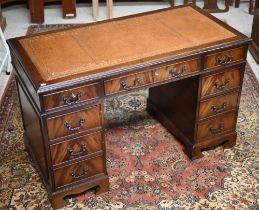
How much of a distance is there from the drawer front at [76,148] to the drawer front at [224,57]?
0.77 m

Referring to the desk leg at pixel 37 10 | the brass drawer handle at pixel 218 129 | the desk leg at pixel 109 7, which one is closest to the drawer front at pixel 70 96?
the brass drawer handle at pixel 218 129

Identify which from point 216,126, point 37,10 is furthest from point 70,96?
point 37,10

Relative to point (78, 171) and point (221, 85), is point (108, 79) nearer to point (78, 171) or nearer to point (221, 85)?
point (78, 171)

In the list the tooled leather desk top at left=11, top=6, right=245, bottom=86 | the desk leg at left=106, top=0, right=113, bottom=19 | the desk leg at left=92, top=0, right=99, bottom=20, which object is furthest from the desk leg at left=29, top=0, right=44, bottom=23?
the tooled leather desk top at left=11, top=6, right=245, bottom=86

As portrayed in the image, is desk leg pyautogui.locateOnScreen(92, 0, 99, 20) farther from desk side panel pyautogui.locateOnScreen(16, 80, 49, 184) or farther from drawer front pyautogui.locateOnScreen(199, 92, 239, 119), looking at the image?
drawer front pyautogui.locateOnScreen(199, 92, 239, 119)

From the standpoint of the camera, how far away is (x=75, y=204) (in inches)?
108

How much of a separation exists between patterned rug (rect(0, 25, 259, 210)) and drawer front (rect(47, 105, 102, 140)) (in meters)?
0.51

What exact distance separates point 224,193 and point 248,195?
144mm

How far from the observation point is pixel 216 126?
Result: 10.0 feet

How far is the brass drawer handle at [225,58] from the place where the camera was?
275 cm

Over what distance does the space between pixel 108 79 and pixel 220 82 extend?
2.57ft

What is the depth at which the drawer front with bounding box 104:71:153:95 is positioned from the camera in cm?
249

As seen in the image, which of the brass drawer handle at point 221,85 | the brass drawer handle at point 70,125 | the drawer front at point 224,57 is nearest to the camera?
the brass drawer handle at point 70,125

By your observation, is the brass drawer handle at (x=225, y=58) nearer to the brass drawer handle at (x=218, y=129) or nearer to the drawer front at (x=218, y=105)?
the drawer front at (x=218, y=105)
